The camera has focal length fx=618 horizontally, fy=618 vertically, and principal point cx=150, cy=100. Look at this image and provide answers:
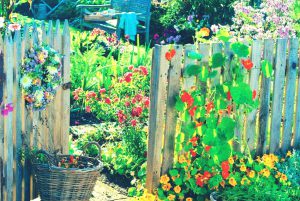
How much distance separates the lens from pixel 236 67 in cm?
450

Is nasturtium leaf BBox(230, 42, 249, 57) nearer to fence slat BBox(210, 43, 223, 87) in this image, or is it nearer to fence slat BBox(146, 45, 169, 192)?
fence slat BBox(210, 43, 223, 87)

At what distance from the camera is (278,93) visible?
500 cm

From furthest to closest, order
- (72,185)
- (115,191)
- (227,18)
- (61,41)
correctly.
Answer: (227,18) < (115,191) < (61,41) < (72,185)

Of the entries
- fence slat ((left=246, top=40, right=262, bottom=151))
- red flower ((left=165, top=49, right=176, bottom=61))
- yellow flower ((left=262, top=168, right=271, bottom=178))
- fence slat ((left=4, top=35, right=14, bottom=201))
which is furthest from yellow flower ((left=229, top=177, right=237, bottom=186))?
fence slat ((left=4, top=35, right=14, bottom=201))

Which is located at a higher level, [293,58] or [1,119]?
[293,58]

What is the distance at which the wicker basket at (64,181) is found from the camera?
3807 mm

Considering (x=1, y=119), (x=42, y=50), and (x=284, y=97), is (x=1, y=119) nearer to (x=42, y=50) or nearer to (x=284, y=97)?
(x=42, y=50)

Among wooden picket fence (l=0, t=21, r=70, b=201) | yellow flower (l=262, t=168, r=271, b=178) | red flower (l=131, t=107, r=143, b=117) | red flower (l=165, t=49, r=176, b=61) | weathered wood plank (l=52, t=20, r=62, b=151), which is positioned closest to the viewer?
wooden picket fence (l=0, t=21, r=70, b=201)

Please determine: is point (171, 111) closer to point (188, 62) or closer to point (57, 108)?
point (188, 62)

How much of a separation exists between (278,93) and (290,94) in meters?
0.14

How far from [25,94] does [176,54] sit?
3.56ft

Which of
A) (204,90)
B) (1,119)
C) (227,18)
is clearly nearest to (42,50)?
(1,119)

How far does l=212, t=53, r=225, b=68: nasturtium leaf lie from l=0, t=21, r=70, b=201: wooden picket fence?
3.39 ft

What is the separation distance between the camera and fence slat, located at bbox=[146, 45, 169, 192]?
431cm
